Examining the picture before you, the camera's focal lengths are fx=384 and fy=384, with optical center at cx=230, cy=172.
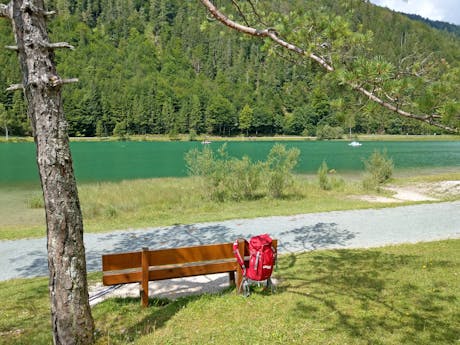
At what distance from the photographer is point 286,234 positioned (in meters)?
9.92

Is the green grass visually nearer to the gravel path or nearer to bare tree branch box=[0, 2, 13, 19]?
the gravel path

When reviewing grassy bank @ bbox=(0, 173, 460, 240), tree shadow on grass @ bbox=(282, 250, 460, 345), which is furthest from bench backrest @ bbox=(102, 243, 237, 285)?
grassy bank @ bbox=(0, 173, 460, 240)

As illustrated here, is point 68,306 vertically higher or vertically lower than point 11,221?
higher

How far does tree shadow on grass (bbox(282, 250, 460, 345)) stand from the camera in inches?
164

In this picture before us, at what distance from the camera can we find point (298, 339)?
400cm

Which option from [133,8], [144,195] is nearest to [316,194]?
[144,195]

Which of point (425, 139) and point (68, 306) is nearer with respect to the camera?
point (68, 306)

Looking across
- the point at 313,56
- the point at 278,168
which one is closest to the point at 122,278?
the point at 313,56

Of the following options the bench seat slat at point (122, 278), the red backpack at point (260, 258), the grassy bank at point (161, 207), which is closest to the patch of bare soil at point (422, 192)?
the grassy bank at point (161, 207)

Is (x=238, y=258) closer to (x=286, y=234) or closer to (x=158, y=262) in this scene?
(x=158, y=262)

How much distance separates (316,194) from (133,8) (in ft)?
616

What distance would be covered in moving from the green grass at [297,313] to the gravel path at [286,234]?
189cm

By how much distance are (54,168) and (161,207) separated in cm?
1221

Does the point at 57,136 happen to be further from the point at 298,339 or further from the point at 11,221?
the point at 11,221
